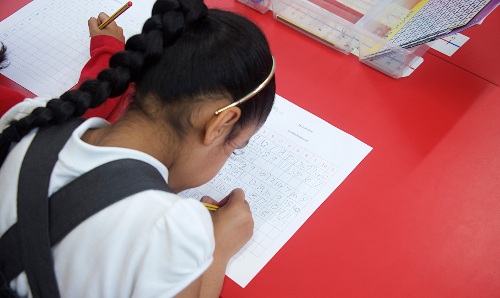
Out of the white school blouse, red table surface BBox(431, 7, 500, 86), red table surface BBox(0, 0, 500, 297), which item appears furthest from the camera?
red table surface BBox(431, 7, 500, 86)

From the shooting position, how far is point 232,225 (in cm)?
86

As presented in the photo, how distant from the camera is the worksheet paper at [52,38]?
44.3 inches

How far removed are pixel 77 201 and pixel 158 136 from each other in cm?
15

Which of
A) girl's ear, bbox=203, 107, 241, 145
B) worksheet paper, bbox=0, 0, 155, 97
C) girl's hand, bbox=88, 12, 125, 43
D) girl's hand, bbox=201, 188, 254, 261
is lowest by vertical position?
girl's hand, bbox=201, 188, 254, 261

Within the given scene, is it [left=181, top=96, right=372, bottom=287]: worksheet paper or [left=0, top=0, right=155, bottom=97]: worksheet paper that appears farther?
[left=0, top=0, right=155, bottom=97]: worksheet paper

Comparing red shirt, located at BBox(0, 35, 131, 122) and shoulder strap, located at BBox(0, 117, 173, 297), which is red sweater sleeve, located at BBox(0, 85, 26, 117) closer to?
red shirt, located at BBox(0, 35, 131, 122)

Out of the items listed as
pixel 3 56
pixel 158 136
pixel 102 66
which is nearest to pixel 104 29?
pixel 102 66

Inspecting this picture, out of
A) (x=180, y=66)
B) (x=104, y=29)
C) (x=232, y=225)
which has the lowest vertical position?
(x=232, y=225)

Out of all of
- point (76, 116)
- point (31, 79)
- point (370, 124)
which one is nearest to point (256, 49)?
point (76, 116)

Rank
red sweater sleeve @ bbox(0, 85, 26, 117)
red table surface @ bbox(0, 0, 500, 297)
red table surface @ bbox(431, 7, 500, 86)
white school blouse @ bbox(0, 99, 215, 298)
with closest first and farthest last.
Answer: white school blouse @ bbox(0, 99, 215, 298), red table surface @ bbox(0, 0, 500, 297), red sweater sleeve @ bbox(0, 85, 26, 117), red table surface @ bbox(431, 7, 500, 86)

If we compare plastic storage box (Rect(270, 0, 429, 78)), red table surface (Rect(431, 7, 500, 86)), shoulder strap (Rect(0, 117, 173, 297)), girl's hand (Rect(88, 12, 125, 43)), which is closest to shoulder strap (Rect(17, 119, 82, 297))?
shoulder strap (Rect(0, 117, 173, 297))

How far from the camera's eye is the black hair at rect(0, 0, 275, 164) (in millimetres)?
708

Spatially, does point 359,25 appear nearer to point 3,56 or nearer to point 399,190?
point 399,190

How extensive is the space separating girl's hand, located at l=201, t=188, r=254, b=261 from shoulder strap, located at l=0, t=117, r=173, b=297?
0.20m
